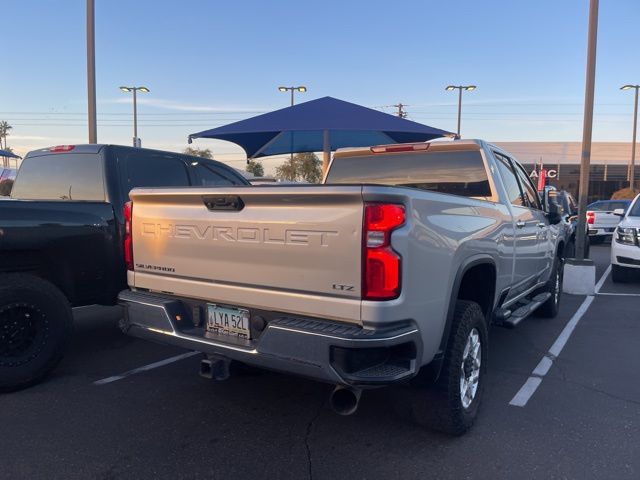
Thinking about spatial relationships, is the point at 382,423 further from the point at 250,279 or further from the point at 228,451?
the point at 250,279

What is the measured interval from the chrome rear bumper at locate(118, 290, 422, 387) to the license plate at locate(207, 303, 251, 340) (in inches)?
1.6

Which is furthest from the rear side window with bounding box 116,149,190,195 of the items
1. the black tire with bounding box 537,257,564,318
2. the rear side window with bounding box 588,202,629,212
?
the rear side window with bounding box 588,202,629,212

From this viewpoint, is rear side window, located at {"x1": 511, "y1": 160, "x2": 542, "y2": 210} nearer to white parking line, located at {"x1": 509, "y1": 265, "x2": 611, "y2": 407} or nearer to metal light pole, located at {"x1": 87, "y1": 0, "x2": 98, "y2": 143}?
white parking line, located at {"x1": 509, "y1": 265, "x2": 611, "y2": 407}

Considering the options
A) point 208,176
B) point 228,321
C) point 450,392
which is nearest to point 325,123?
point 208,176

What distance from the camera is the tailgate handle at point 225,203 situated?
3.30 meters

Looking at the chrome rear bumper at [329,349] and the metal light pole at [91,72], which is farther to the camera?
the metal light pole at [91,72]

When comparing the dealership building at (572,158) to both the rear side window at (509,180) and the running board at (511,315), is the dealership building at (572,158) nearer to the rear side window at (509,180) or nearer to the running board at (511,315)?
the rear side window at (509,180)

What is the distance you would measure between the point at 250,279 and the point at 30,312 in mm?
2220

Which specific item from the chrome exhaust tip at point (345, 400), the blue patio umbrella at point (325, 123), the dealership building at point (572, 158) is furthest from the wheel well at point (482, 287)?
the dealership building at point (572, 158)

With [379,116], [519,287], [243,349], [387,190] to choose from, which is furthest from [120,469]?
[379,116]

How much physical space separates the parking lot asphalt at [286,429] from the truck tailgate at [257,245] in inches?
37.3

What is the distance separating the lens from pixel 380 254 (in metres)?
2.83

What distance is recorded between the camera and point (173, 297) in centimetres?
369

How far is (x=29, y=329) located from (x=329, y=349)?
2856mm
